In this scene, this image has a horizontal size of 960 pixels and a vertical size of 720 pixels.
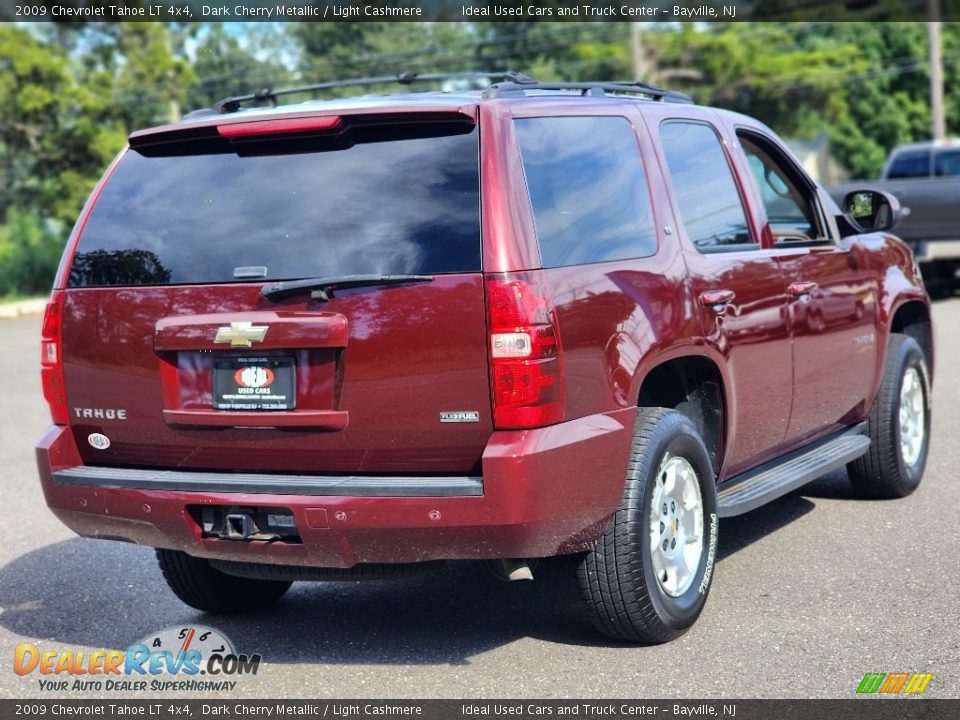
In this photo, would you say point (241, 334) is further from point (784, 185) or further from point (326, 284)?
point (784, 185)

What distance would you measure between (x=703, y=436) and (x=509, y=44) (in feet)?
157

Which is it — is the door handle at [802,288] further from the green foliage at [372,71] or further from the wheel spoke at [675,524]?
the green foliage at [372,71]

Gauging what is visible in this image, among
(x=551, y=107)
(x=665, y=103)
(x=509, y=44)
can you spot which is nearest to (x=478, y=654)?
(x=551, y=107)

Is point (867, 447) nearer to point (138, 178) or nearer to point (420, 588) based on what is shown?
point (420, 588)

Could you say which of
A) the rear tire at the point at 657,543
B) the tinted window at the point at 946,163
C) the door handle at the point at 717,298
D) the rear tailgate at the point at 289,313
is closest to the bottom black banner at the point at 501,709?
the rear tire at the point at 657,543

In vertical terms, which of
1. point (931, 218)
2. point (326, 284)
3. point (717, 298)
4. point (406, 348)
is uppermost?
point (326, 284)

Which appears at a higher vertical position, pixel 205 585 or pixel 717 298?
pixel 717 298

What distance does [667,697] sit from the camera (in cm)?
417

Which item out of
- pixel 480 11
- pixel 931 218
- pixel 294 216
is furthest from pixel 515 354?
pixel 480 11

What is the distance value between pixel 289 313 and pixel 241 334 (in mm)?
187

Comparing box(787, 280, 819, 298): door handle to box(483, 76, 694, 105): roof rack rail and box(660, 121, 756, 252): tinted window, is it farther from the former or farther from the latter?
box(483, 76, 694, 105): roof rack rail

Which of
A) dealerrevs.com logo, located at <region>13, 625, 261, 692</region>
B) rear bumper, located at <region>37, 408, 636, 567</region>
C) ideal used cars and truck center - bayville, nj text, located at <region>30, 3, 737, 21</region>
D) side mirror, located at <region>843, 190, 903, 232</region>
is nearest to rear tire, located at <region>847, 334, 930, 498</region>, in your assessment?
side mirror, located at <region>843, 190, 903, 232</region>

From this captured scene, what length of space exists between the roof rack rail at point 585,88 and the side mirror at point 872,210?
1.35 m

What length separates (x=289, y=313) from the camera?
4.25 m
